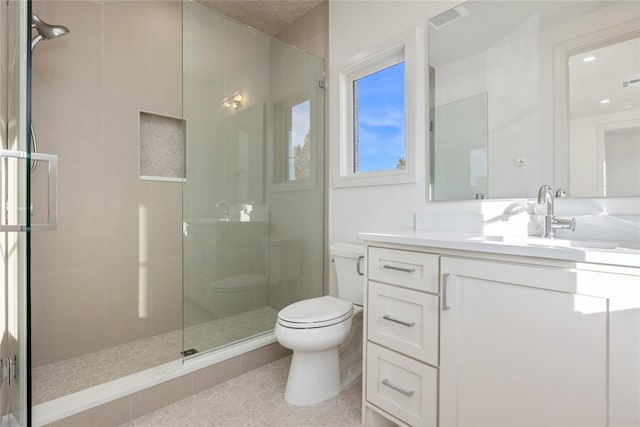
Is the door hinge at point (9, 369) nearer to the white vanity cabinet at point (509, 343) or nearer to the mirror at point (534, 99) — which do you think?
the white vanity cabinet at point (509, 343)

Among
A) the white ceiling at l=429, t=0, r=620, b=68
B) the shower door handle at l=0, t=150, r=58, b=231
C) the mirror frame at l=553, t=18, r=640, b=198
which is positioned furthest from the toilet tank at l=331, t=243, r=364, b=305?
the shower door handle at l=0, t=150, r=58, b=231

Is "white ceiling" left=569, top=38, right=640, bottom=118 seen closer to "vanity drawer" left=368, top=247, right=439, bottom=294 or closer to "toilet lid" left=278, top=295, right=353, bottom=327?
"vanity drawer" left=368, top=247, right=439, bottom=294

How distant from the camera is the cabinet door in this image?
34.8 inches

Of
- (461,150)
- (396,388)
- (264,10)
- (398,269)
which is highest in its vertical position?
(264,10)

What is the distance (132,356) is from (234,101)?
178 cm

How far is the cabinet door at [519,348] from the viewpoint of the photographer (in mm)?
883

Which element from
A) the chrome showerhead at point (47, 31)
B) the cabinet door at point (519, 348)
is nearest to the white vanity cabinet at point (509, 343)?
the cabinet door at point (519, 348)

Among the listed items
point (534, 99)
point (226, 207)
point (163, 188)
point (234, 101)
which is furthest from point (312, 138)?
point (534, 99)

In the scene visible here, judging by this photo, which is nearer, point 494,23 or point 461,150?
point 494,23

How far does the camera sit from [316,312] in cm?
168

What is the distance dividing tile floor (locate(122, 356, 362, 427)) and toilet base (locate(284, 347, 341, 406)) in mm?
35

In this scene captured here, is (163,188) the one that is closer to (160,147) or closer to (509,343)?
(160,147)

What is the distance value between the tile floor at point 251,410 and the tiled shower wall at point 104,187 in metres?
0.60

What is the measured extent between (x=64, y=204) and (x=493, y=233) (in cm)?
252
